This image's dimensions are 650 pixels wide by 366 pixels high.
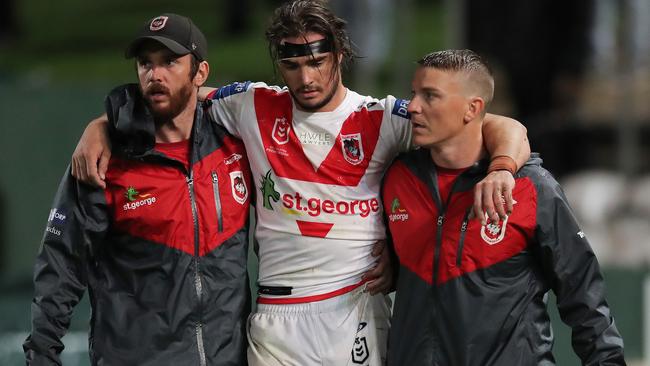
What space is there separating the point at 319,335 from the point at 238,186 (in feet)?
2.20

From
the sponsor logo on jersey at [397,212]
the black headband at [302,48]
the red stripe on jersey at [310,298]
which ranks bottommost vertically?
the red stripe on jersey at [310,298]

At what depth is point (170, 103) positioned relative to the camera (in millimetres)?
5090

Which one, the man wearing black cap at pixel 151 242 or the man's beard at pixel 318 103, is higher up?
the man's beard at pixel 318 103

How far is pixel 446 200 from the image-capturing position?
499 centimetres

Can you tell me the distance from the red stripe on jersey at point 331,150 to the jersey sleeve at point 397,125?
3 centimetres

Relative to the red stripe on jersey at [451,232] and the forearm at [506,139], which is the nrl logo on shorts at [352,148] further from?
the forearm at [506,139]

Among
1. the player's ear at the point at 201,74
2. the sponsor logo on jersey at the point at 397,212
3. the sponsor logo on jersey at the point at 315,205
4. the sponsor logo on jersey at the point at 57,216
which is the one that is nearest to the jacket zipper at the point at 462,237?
the sponsor logo on jersey at the point at 397,212

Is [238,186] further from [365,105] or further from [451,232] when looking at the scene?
[451,232]

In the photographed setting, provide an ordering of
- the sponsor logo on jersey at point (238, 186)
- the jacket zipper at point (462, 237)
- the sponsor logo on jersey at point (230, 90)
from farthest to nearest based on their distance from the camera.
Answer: the sponsor logo on jersey at point (230, 90), the sponsor logo on jersey at point (238, 186), the jacket zipper at point (462, 237)

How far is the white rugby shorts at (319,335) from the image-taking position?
5.12 metres

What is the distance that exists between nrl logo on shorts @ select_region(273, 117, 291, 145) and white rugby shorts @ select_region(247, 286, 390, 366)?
0.65m

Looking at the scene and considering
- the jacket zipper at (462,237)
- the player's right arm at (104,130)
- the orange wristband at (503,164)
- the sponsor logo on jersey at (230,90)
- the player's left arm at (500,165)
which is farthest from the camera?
the sponsor logo on jersey at (230,90)

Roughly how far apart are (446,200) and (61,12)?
13.5m

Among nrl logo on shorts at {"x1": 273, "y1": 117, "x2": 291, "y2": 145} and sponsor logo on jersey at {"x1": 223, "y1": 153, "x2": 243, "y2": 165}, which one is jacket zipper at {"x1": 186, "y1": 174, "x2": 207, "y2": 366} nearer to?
sponsor logo on jersey at {"x1": 223, "y1": 153, "x2": 243, "y2": 165}
